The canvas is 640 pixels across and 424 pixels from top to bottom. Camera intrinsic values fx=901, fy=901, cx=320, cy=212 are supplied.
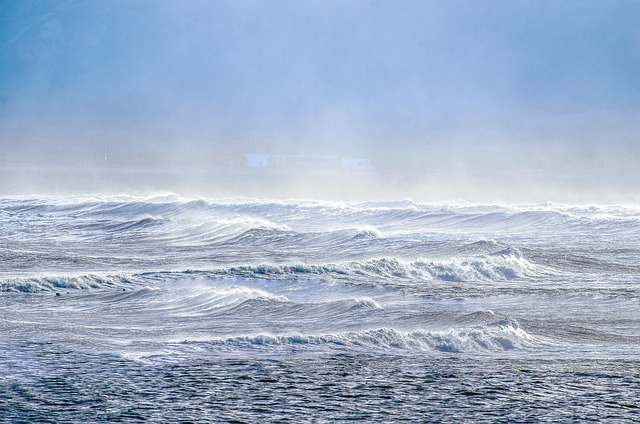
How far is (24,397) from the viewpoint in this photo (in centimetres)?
939

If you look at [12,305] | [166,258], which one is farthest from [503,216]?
[12,305]

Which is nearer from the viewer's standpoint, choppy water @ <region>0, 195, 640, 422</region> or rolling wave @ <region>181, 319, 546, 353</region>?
choppy water @ <region>0, 195, 640, 422</region>

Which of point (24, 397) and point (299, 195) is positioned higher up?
point (299, 195)

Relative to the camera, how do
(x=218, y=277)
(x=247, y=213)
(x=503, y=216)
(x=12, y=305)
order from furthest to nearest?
(x=247, y=213)
(x=503, y=216)
(x=218, y=277)
(x=12, y=305)

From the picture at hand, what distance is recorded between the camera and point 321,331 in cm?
1376

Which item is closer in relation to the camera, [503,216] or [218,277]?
[218,277]

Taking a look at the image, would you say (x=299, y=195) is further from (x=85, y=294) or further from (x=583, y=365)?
(x=583, y=365)

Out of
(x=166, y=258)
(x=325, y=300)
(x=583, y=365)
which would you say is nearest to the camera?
(x=583, y=365)

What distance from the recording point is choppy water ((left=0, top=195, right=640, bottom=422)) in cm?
934

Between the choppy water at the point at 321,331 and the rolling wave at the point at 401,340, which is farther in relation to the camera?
the rolling wave at the point at 401,340

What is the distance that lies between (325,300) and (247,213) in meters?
31.4

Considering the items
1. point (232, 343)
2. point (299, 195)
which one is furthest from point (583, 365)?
point (299, 195)

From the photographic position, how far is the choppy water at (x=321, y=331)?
30.7ft

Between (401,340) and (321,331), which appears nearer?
(401,340)
